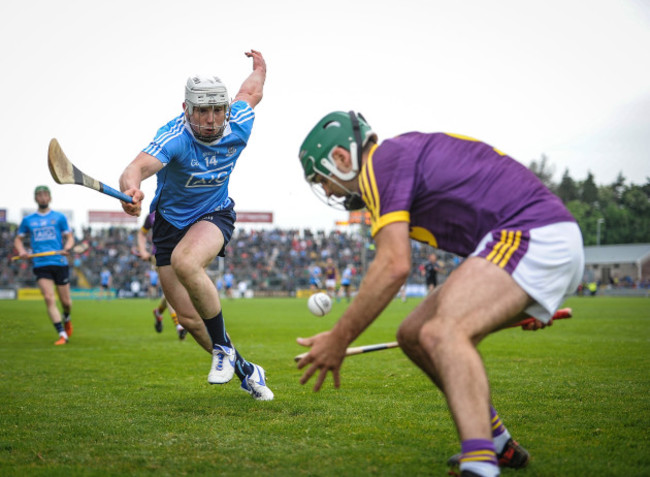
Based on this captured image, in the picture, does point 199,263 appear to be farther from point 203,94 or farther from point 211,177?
point 203,94

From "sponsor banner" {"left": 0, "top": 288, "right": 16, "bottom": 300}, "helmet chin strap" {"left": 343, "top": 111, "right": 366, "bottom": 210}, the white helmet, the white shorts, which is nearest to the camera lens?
the white shorts

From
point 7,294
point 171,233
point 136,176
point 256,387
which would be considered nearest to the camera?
point 136,176

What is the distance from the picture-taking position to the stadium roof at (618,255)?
8338 centimetres

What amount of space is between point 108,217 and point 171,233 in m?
78.2

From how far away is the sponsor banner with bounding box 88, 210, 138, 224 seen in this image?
79606 millimetres

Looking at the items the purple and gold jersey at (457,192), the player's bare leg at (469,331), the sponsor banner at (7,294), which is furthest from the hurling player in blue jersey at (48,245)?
the sponsor banner at (7,294)

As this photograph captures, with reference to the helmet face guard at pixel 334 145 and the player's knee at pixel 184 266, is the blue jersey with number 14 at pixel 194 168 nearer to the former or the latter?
the player's knee at pixel 184 266

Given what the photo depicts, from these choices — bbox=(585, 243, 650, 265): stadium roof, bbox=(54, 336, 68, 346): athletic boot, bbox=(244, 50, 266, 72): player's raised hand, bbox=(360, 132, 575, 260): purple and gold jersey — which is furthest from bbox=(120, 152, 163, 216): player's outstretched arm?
bbox=(585, 243, 650, 265): stadium roof

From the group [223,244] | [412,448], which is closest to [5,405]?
[223,244]

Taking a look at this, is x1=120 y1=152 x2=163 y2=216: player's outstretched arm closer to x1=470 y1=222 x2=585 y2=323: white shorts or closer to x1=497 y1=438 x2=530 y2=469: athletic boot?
x1=470 y1=222 x2=585 y2=323: white shorts

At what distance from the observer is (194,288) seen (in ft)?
19.4

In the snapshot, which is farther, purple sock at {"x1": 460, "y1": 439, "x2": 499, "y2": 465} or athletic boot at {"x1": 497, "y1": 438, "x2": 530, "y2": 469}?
athletic boot at {"x1": 497, "y1": 438, "x2": 530, "y2": 469}

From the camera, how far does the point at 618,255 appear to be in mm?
85062

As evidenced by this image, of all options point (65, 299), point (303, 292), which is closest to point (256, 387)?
point (65, 299)
